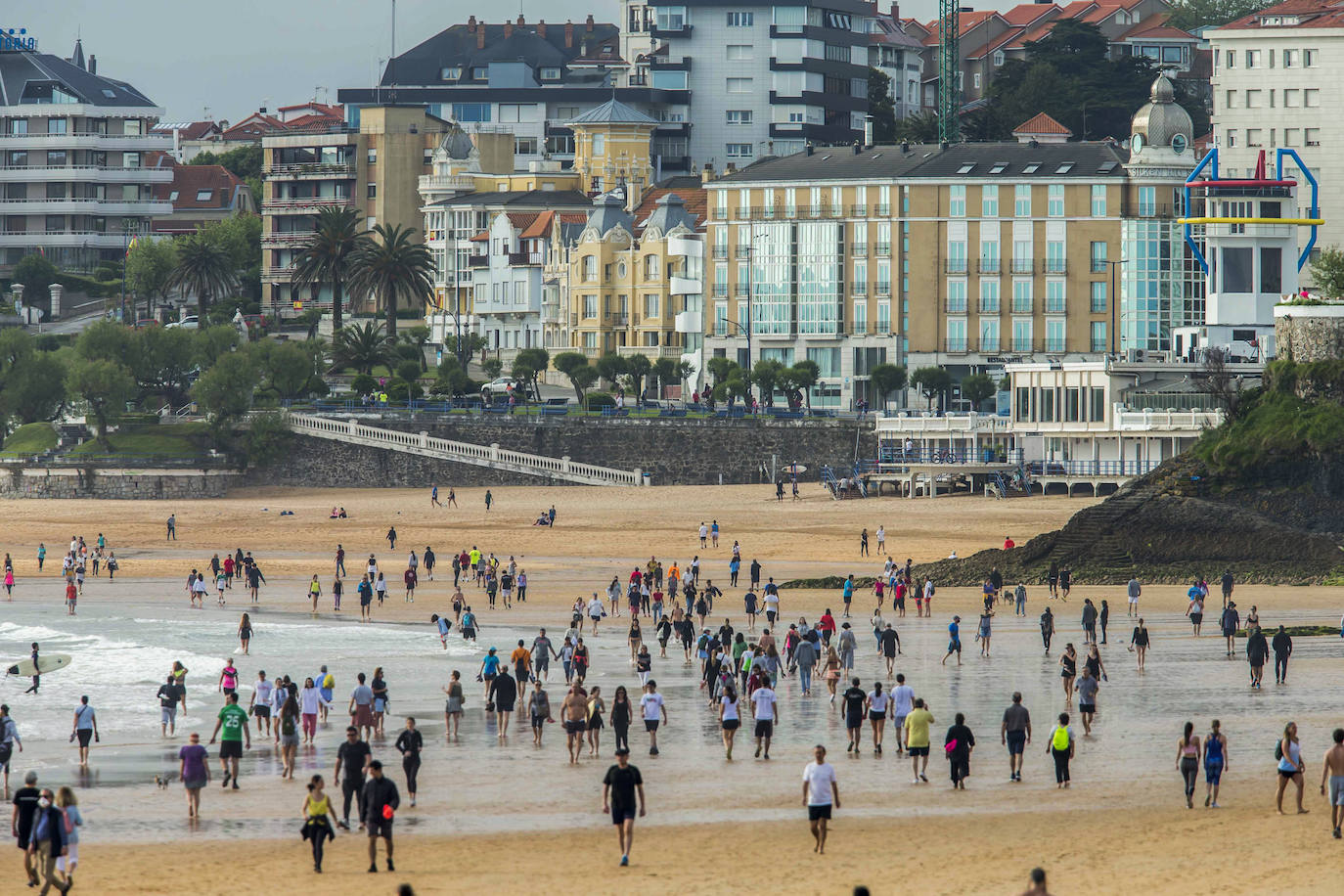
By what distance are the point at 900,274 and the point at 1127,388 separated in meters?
21.9

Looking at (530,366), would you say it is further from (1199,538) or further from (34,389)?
(1199,538)

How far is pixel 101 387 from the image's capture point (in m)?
91.1

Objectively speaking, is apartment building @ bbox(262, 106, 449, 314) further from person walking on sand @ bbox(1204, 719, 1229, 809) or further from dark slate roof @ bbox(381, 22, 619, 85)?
person walking on sand @ bbox(1204, 719, 1229, 809)

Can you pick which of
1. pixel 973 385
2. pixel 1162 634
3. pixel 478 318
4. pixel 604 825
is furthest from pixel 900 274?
pixel 604 825

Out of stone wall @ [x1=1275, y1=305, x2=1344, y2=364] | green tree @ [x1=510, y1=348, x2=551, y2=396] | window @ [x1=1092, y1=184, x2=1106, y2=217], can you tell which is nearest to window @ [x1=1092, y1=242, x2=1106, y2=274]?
window @ [x1=1092, y1=184, x2=1106, y2=217]

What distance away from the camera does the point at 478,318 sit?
123m

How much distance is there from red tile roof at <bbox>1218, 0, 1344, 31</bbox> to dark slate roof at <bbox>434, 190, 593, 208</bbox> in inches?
1521

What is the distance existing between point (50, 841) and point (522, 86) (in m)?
134

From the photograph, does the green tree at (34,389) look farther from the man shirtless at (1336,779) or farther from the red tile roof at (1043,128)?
the man shirtless at (1336,779)

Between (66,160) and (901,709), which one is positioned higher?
(66,160)

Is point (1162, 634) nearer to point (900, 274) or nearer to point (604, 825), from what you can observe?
point (604, 825)

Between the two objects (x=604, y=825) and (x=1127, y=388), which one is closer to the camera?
(x=604, y=825)

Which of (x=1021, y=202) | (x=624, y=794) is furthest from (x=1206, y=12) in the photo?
A: (x=624, y=794)

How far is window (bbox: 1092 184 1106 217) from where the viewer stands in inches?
3807
